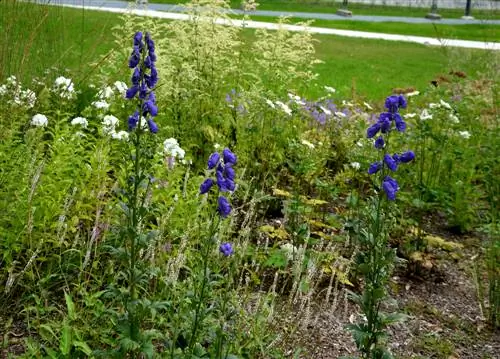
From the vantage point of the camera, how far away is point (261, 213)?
214 inches

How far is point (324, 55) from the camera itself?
15367mm

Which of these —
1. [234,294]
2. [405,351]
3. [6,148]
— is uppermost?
[6,148]

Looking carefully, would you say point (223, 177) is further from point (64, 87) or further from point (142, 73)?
point (64, 87)

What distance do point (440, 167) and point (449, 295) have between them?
6.31ft

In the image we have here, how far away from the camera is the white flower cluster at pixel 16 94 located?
4.83 metres

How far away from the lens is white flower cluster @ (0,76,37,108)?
190 inches

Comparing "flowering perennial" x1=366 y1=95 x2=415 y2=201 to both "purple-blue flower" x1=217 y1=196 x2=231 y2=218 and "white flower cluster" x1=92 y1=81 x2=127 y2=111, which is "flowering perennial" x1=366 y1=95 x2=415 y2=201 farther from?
"white flower cluster" x1=92 y1=81 x2=127 y2=111

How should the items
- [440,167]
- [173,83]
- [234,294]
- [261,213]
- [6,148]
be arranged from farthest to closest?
[440,167] < [173,83] < [261,213] < [6,148] < [234,294]

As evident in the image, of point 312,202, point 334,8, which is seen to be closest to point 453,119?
point 312,202

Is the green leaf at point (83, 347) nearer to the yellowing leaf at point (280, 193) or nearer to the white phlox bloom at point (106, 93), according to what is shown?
the yellowing leaf at point (280, 193)

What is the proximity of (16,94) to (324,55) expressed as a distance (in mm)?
11198

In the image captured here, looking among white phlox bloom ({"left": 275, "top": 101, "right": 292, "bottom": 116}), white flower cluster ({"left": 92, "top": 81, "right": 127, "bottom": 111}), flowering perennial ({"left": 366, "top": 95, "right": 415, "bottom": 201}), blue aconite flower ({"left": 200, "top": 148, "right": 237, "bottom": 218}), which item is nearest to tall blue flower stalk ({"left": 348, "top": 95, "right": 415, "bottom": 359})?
flowering perennial ({"left": 366, "top": 95, "right": 415, "bottom": 201})

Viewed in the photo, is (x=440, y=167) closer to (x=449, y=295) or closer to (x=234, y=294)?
(x=449, y=295)

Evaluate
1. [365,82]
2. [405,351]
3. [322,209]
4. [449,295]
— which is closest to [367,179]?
[322,209]
